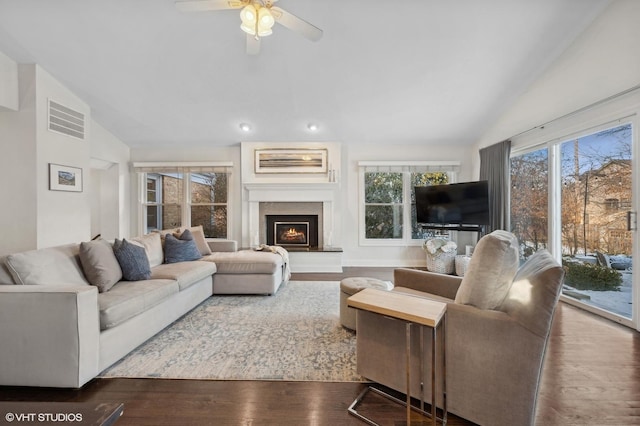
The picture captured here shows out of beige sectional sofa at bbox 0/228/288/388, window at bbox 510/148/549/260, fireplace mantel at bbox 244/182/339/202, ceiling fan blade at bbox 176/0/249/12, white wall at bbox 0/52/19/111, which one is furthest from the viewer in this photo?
fireplace mantel at bbox 244/182/339/202

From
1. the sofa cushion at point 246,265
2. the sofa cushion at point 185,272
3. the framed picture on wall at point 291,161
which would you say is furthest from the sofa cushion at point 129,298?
the framed picture on wall at point 291,161

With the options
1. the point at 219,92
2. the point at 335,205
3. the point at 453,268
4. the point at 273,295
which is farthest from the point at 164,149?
the point at 453,268

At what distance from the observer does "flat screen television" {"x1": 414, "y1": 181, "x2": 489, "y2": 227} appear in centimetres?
449

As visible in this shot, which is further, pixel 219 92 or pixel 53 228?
pixel 219 92

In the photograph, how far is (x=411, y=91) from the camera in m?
4.03

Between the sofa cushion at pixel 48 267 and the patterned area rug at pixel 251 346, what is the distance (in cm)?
80

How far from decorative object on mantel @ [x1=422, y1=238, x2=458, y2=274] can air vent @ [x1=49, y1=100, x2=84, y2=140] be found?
6037mm

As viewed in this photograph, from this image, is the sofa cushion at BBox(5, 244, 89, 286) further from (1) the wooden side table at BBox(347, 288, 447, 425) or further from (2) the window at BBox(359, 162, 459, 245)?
(2) the window at BBox(359, 162, 459, 245)

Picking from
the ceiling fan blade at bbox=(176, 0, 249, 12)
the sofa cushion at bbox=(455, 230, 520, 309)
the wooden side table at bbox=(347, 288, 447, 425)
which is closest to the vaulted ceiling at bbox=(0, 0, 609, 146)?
the ceiling fan blade at bbox=(176, 0, 249, 12)

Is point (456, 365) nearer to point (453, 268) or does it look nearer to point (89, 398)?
point (89, 398)

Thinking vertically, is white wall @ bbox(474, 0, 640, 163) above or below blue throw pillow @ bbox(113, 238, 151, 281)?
above

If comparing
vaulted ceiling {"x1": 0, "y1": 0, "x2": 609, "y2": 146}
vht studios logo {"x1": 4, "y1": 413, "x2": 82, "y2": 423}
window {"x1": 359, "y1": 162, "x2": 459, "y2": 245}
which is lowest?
vht studios logo {"x1": 4, "y1": 413, "x2": 82, "y2": 423}

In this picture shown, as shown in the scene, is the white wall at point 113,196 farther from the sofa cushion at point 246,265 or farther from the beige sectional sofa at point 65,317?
the beige sectional sofa at point 65,317

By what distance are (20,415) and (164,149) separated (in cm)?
588
